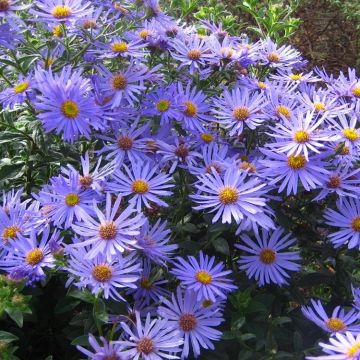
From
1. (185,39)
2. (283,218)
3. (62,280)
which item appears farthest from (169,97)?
(62,280)

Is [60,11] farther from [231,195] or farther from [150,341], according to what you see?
[150,341]

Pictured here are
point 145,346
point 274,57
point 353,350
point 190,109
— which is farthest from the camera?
point 274,57

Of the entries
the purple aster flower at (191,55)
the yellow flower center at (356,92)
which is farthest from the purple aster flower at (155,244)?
the yellow flower center at (356,92)

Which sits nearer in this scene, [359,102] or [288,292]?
[288,292]

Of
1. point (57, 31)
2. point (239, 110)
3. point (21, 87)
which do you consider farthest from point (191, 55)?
point (21, 87)

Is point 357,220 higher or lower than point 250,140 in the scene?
lower

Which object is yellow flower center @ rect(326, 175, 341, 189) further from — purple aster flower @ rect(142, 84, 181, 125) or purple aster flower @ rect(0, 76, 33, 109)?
purple aster flower @ rect(0, 76, 33, 109)

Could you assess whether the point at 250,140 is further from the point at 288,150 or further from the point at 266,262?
the point at 266,262
